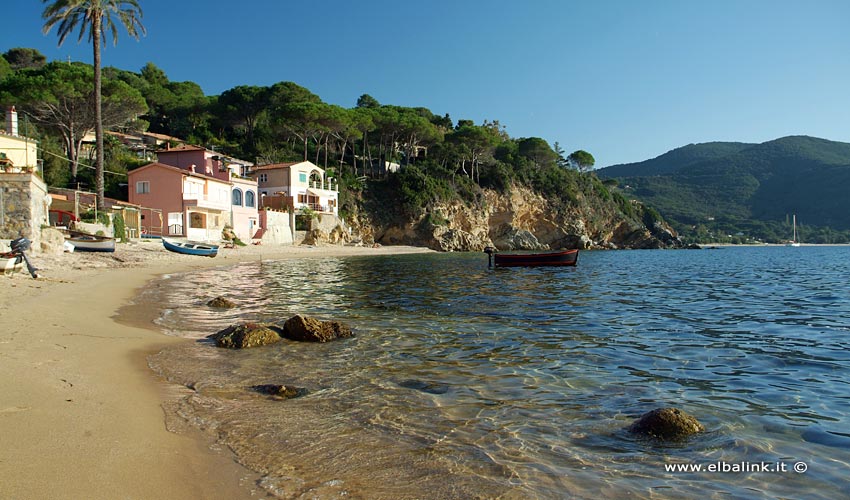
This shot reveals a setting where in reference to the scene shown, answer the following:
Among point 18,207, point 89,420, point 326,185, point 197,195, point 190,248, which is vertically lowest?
point 89,420

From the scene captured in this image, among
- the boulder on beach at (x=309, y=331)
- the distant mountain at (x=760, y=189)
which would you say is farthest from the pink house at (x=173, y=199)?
the distant mountain at (x=760, y=189)

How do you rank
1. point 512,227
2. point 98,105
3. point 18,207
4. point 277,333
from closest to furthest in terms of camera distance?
point 277,333
point 18,207
point 98,105
point 512,227

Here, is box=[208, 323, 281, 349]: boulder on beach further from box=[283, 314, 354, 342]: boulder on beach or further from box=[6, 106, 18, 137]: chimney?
box=[6, 106, 18, 137]: chimney

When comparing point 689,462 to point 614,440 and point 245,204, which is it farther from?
point 245,204

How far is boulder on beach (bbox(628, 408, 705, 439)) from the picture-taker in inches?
211

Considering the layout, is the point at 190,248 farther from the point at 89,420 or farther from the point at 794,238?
the point at 794,238

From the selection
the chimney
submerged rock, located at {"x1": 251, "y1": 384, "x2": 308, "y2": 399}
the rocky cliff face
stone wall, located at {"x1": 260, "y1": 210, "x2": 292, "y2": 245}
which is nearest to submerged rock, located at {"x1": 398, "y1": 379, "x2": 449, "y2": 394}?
submerged rock, located at {"x1": 251, "y1": 384, "x2": 308, "y2": 399}

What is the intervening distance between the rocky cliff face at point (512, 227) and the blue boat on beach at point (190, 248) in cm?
3173


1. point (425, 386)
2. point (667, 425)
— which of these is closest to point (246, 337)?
point (425, 386)

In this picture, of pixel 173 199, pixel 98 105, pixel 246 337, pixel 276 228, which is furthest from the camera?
pixel 276 228

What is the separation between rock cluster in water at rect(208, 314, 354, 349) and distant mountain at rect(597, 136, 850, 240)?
15402 cm

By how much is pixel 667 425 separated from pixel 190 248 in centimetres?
3444

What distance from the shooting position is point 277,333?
33.1 feet

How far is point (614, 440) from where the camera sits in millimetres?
5285
